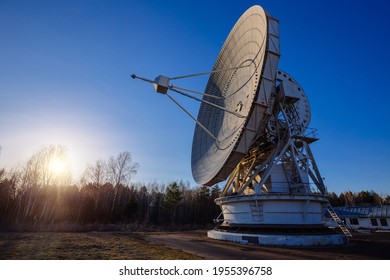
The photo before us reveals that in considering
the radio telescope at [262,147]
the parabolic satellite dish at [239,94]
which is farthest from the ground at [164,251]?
the parabolic satellite dish at [239,94]

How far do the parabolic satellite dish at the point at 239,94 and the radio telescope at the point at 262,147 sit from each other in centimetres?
5

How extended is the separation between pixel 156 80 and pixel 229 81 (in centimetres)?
859

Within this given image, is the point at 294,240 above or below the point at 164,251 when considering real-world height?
above

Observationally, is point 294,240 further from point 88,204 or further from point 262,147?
point 88,204

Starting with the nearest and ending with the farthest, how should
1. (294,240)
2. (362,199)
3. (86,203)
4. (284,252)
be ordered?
1. (284,252)
2. (294,240)
3. (86,203)
4. (362,199)

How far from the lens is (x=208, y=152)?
18891 millimetres

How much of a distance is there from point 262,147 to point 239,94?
4567 mm

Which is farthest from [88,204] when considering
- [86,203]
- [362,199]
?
[362,199]

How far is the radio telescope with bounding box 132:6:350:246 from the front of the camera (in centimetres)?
1312

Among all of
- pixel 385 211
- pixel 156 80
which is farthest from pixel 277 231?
pixel 385 211

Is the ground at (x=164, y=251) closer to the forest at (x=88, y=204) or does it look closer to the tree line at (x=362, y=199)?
the forest at (x=88, y=204)

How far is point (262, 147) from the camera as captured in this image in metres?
18.3
